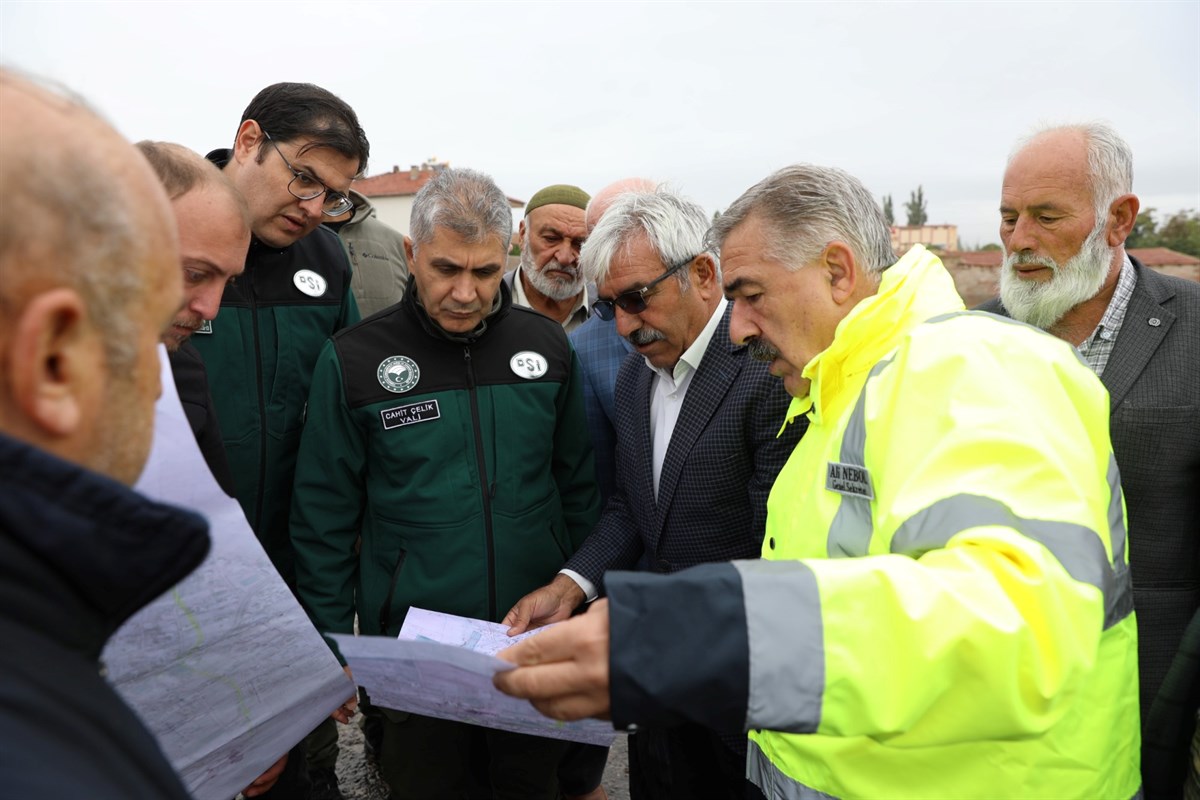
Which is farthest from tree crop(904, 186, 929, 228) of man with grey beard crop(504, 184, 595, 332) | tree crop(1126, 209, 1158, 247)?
man with grey beard crop(504, 184, 595, 332)

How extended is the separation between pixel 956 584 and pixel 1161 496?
1975 mm

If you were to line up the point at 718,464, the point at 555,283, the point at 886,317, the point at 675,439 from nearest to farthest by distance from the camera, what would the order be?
the point at 886,317, the point at 718,464, the point at 675,439, the point at 555,283

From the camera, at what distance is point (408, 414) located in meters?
2.74

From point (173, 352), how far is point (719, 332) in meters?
1.65

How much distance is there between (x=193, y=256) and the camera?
7.13 ft

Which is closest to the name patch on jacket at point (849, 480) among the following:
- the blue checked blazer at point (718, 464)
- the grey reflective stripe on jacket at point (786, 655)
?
the grey reflective stripe on jacket at point (786, 655)

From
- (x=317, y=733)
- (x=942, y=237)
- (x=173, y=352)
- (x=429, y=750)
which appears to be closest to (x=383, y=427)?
(x=173, y=352)

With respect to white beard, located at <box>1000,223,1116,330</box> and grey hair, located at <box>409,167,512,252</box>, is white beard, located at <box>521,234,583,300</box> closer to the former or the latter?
grey hair, located at <box>409,167,512,252</box>

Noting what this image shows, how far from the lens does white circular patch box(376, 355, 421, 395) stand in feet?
9.06

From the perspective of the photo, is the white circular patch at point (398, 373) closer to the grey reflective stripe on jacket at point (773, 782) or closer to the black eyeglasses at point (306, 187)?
the black eyeglasses at point (306, 187)

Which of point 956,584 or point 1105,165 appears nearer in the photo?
point 956,584

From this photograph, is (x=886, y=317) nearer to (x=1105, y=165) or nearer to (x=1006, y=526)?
(x=1006, y=526)

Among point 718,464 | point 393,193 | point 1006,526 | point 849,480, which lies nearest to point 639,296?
point 718,464

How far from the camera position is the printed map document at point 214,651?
1.52 meters
